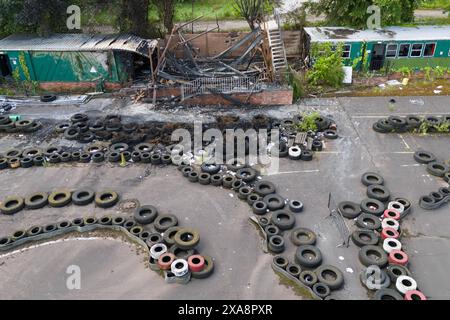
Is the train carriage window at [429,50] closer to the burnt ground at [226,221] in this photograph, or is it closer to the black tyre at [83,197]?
the burnt ground at [226,221]

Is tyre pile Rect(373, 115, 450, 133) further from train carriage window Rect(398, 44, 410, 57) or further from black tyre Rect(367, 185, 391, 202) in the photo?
train carriage window Rect(398, 44, 410, 57)

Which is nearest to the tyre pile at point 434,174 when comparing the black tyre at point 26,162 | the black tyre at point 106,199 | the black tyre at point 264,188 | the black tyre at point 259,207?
the black tyre at point 264,188

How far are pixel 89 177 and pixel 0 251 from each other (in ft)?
13.8

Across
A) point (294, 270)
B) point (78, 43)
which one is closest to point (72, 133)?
point (78, 43)

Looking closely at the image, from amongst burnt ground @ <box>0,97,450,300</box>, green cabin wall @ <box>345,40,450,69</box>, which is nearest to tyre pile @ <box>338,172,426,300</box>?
burnt ground @ <box>0,97,450,300</box>

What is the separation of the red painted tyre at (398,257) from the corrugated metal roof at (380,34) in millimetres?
13859

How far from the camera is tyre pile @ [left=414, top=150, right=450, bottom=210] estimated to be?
44.7ft

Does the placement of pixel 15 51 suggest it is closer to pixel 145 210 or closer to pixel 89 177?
pixel 89 177

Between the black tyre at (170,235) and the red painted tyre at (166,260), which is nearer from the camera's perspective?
the red painted tyre at (166,260)

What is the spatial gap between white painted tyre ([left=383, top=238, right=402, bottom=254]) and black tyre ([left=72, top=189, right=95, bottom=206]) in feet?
32.6

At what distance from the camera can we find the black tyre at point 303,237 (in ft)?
39.9

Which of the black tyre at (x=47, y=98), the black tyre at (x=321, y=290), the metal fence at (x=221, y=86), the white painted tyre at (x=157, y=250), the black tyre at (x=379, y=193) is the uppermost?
the metal fence at (x=221, y=86)

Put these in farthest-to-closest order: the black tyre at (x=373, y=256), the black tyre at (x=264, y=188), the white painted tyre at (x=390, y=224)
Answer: the black tyre at (x=264, y=188)
the white painted tyre at (x=390, y=224)
the black tyre at (x=373, y=256)

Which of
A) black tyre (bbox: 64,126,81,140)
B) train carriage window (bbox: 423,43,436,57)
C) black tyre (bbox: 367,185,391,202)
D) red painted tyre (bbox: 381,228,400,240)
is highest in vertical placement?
train carriage window (bbox: 423,43,436,57)
